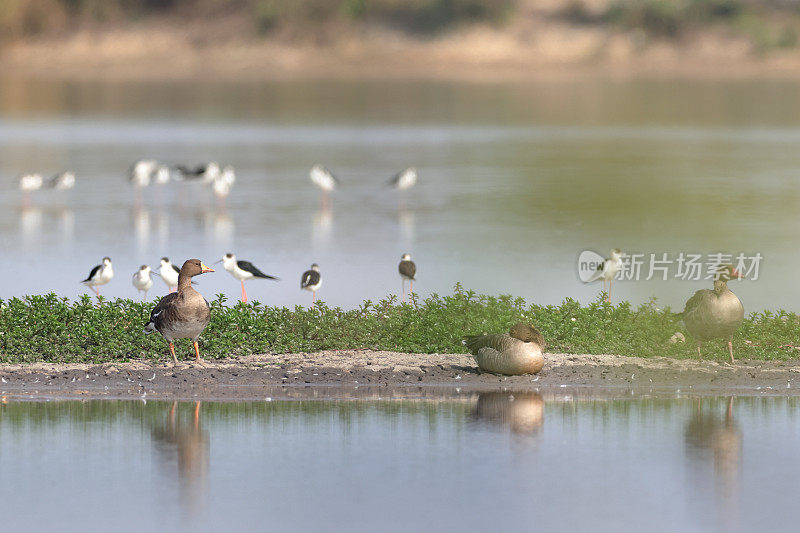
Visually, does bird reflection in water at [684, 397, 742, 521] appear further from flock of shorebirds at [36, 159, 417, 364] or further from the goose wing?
flock of shorebirds at [36, 159, 417, 364]

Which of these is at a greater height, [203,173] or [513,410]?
[203,173]

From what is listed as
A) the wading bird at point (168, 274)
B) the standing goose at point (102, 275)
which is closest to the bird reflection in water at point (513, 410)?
the wading bird at point (168, 274)

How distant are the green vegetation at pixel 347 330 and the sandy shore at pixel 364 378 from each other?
0.28 m

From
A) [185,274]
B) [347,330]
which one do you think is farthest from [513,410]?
[185,274]

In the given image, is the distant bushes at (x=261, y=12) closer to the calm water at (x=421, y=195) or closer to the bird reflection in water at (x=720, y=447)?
the calm water at (x=421, y=195)

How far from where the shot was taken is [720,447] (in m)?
9.76

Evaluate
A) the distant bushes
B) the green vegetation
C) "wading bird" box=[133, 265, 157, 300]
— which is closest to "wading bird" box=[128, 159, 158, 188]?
"wading bird" box=[133, 265, 157, 300]

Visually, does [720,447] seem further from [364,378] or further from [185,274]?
[185,274]

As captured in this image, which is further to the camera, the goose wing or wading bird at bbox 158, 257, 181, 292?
wading bird at bbox 158, 257, 181, 292

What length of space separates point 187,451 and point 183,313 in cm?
200

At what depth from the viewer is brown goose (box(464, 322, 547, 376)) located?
450 inches

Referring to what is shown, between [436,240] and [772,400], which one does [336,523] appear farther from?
[436,240]

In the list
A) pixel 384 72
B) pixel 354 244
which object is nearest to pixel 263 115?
pixel 384 72

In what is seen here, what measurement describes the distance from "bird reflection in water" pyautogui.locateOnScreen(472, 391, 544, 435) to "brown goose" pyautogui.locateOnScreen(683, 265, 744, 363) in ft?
5.67
